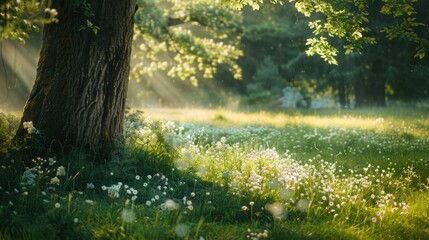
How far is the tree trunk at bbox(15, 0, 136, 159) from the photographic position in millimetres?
6457

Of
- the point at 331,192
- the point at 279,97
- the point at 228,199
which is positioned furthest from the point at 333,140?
the point at 279,97

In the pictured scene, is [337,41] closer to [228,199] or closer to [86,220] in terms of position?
A: [228,199]

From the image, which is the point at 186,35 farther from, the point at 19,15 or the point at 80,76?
the point at 19,15

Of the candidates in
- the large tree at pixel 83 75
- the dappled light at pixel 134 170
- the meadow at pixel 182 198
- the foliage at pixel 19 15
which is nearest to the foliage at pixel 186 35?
the dappled light at pixel 134 170

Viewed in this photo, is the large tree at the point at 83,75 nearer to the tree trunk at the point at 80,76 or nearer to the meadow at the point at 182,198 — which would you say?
the tree trunk at the point at 80,76

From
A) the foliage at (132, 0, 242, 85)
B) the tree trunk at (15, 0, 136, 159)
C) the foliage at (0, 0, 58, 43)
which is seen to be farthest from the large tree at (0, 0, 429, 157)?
the foliage at (132, 0, 242, 85)

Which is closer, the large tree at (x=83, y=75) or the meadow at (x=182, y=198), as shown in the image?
the meadow at (x=182, y=198)

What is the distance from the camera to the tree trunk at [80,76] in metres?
6.46

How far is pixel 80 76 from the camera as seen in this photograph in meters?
6.45

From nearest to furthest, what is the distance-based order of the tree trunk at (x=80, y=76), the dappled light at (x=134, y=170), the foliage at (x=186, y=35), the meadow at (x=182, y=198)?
the meadow at (x=182, y=198), the dappled light at (x=134, y=170), the tree trunk at (x=80, y=76), the foliage at (x=186, y=35)

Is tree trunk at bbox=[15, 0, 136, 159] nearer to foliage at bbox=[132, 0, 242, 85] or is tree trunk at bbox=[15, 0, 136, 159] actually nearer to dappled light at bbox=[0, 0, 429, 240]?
dappled light at bbox=[0, 0, 429, 240]

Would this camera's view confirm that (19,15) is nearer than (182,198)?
Yes

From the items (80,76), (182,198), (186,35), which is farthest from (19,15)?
(186,35)

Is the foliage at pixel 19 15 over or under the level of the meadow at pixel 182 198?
over
